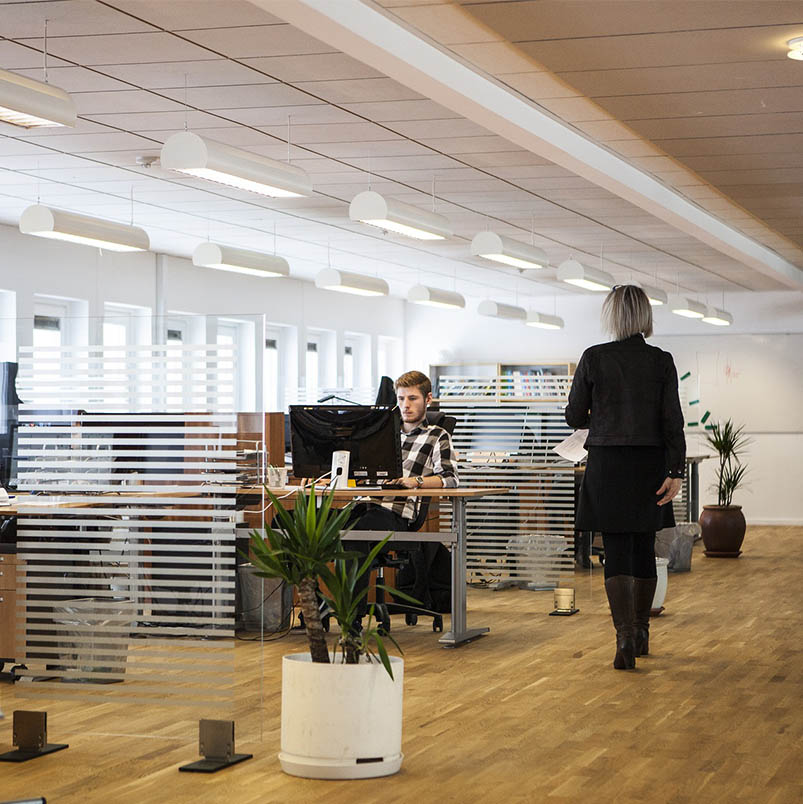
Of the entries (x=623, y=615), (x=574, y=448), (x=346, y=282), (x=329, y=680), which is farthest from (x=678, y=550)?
(x=329, y=680)

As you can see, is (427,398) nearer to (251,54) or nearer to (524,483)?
(524,483)

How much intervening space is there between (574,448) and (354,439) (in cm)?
120

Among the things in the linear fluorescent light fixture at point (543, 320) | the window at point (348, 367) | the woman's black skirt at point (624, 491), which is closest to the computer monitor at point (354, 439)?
the woman's black skirt at point (624, 491)

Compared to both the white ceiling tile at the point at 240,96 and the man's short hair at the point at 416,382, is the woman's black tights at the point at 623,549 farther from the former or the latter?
the white ceiling tile at the point at 240,96

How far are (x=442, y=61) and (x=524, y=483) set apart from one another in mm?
3382

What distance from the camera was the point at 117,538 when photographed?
4227 mm

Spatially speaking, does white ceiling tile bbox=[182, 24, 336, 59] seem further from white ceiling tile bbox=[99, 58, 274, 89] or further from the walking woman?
the walking woman

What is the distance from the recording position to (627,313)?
18.2 feet

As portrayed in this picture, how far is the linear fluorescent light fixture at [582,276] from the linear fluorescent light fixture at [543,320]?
86.3 inches

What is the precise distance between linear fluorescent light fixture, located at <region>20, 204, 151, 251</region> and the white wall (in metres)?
8.62

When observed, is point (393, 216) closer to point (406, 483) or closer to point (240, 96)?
point (240, 96)

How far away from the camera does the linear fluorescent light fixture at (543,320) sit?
14.1 m

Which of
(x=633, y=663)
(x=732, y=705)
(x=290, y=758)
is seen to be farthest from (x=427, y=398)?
(x=290, y=758)

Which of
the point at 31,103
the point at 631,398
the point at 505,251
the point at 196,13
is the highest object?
the point at 196,13
